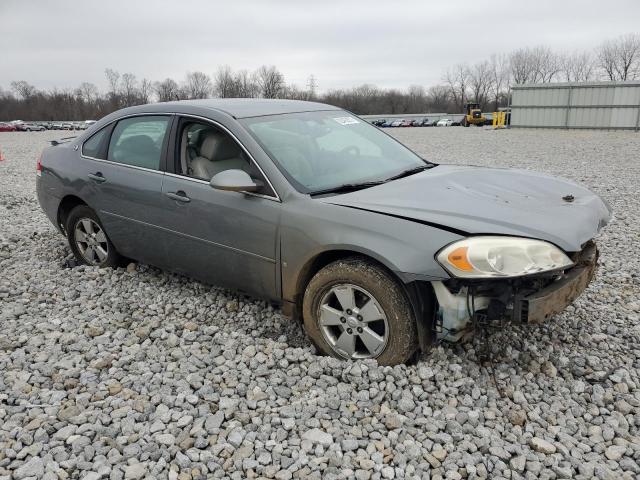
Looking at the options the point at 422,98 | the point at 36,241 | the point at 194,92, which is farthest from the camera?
the point at 422,98

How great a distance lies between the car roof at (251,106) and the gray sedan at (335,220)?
21 mm

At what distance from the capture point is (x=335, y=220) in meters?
3.24

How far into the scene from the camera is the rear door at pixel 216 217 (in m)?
3.60

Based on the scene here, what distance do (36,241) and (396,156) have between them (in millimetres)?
4601

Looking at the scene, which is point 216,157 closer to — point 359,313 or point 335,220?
point 335,220

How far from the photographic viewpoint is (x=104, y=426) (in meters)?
2.80

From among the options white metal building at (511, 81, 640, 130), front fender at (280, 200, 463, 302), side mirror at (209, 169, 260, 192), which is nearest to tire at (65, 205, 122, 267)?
side mirror at (209, 169, 260, 192)

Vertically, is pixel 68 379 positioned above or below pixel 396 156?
below

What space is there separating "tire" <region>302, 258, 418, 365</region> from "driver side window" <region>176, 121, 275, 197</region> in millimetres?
930

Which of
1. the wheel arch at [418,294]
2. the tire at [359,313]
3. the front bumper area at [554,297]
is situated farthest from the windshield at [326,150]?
the front bumper area at [554,297]

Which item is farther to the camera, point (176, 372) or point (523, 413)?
point (176, 372)

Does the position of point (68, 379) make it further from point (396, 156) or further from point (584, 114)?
point (584, 114)

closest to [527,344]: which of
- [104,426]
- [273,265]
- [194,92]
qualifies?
[273,265]

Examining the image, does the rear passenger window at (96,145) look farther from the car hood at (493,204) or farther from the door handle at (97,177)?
the car hood at (493,204)
